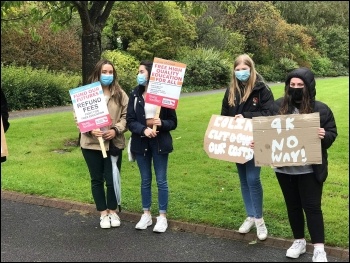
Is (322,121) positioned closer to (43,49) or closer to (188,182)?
(188,182)

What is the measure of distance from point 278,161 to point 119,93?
2030 millimetres

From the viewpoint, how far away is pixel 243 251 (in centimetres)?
457

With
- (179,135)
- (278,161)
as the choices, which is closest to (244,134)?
(278,161)

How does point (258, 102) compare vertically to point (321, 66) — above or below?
above

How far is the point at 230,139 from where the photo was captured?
4.85 m

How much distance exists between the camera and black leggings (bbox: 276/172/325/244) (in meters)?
4.15

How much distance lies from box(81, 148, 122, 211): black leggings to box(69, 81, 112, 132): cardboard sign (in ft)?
1.07

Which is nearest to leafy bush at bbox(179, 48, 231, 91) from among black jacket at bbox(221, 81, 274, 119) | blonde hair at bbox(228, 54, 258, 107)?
blonde hair at bbox(228, 54, 258, 107)

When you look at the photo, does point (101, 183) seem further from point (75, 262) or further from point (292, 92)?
point (292, 92)

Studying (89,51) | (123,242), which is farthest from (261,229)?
(89,51)

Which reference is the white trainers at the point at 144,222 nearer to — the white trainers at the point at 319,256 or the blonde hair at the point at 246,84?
the blonde hair at the point at 246,84

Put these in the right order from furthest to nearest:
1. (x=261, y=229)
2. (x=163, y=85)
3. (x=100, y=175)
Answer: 1. (x=100, y=175)
2. (x=163, y=85)
3. (x=261, y=229)

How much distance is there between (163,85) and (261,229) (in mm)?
1860

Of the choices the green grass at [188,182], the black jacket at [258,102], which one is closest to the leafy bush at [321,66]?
the green grass at [188,182]
